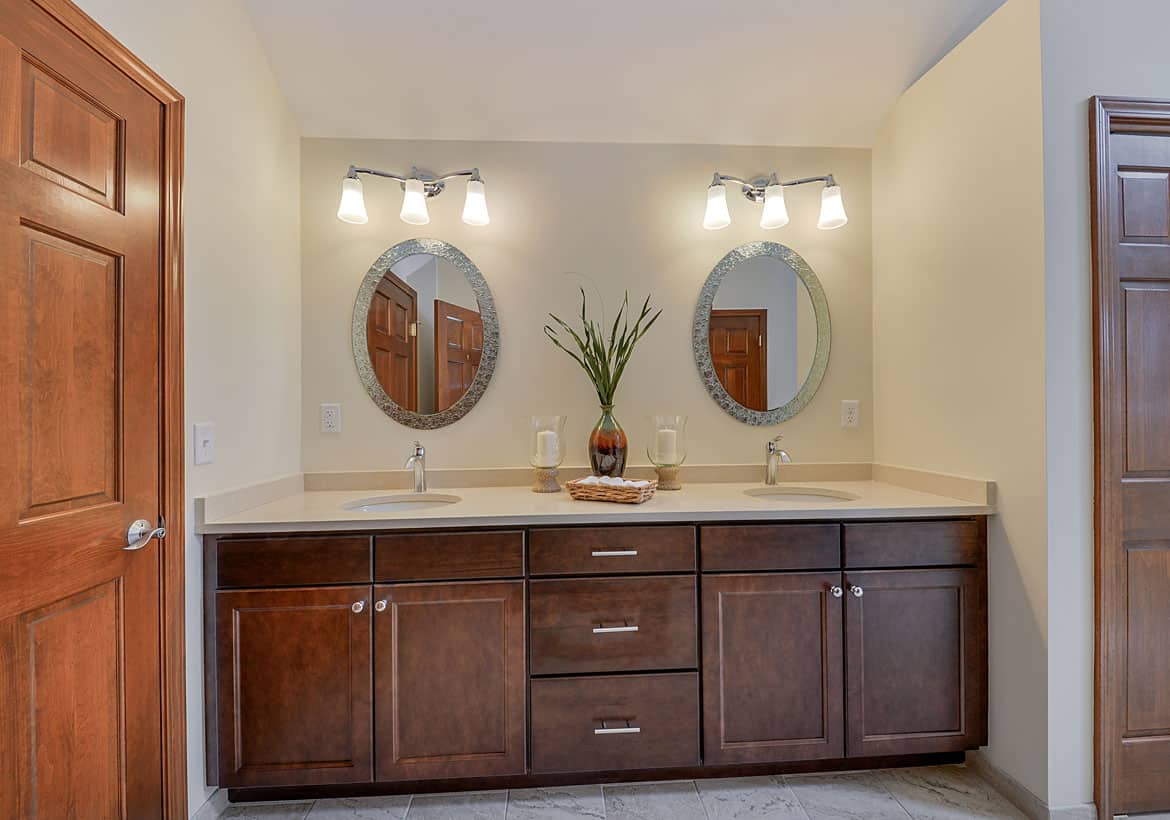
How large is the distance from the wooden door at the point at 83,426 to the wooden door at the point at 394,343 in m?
0.87

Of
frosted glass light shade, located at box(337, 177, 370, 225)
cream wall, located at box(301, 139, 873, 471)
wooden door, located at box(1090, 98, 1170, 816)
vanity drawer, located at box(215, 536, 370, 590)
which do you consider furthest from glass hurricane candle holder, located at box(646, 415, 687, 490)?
frosted glass light shade, located at box(337, 177, 370, 225)

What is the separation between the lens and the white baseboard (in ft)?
5.47

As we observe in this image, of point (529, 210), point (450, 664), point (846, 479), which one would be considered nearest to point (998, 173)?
point (846, 479)

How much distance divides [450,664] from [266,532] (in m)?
0.66

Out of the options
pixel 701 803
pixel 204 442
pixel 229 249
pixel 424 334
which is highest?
pixel 229 249

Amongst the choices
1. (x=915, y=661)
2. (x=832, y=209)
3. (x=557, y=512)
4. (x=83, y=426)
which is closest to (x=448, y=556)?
(x=557, y=512)

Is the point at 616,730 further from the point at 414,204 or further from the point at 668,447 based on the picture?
the point at 414,204

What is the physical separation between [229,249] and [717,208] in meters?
1.75

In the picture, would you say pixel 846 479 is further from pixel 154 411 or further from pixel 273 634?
pixel 154 411

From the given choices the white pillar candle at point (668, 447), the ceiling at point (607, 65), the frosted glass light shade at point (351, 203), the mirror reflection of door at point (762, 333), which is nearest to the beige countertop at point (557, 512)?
the white pillar candle at point (668, 447)

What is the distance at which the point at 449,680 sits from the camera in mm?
1809

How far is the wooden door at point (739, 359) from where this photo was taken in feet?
8.38

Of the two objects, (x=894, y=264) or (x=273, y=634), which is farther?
(x=894, y=264)

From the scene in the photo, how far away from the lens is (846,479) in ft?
8.45
